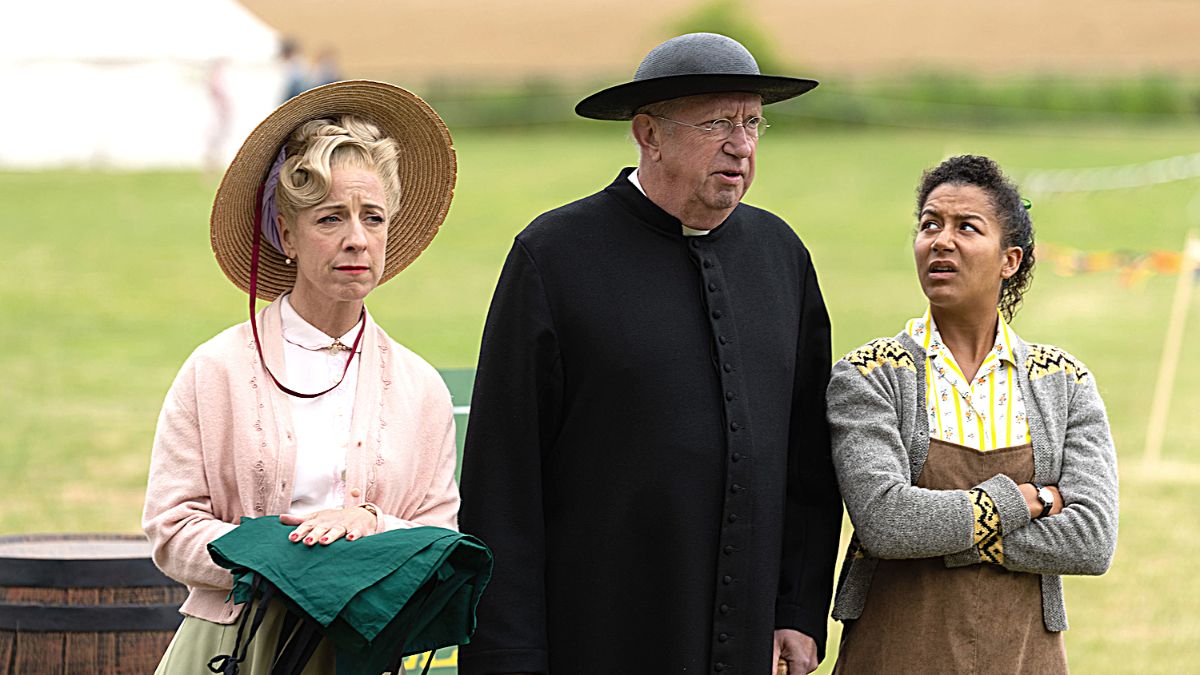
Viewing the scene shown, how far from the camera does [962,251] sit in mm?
3164

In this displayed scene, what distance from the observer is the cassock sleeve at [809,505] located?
10.5ft

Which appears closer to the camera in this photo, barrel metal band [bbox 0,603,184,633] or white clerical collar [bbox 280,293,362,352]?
white clerical collar [bbox 280,293,362,352]

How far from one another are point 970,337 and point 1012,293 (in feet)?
0.71

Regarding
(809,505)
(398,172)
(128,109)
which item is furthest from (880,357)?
(128,109)

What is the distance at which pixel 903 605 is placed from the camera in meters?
3.16

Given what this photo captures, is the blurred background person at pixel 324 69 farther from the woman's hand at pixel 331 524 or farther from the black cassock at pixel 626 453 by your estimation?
the woman's hand at pixel 331 524

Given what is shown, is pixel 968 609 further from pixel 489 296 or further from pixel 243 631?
pixel 489 296

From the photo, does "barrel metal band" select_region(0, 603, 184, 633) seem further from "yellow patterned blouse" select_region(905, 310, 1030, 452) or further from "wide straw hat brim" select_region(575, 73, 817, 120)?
"yellow patterned blouse" select_region(905, 310, 1030, 452)

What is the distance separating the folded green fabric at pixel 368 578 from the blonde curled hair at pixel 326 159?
0.56 metres

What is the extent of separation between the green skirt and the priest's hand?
0.87 m

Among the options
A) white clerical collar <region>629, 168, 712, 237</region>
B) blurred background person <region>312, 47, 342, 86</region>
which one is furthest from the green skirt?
blurred background person <region>312, 47, 342, 86</region>

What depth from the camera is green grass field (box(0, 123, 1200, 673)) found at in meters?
8.09

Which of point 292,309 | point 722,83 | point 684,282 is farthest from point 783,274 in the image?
point 292,309

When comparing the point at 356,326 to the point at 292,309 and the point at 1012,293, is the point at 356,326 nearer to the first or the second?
the point at 292,309
